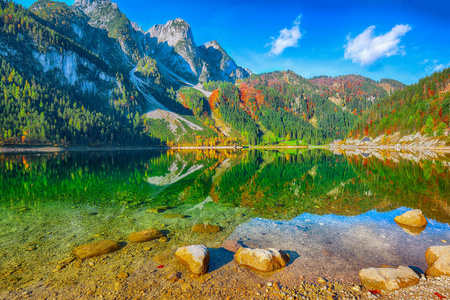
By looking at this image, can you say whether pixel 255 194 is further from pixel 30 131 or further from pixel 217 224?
pixel 30 131

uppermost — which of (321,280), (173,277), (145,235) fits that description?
(321,280)

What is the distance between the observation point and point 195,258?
31.7ft

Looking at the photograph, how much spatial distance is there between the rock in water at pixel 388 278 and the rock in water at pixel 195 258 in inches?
262

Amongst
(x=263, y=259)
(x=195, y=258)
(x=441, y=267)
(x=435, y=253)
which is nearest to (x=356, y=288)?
(x=263, y=259)

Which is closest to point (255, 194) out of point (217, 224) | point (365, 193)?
point (217, 224)

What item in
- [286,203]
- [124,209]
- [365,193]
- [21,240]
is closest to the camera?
[21,240]

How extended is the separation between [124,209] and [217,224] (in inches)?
390

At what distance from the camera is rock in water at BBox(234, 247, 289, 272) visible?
9625mm

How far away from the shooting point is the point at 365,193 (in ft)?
81.4

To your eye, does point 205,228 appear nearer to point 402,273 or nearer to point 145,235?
point 145,235

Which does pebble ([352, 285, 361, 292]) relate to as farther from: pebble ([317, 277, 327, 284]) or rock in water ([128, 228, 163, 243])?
rock in water ([128, 228, 163, 243])

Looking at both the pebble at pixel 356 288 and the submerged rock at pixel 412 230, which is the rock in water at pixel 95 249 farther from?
the submerged rock at pixel 412 230

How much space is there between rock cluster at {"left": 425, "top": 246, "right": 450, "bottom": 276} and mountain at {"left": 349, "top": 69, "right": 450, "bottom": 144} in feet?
466

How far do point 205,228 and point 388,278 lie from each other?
1051 centimetres
